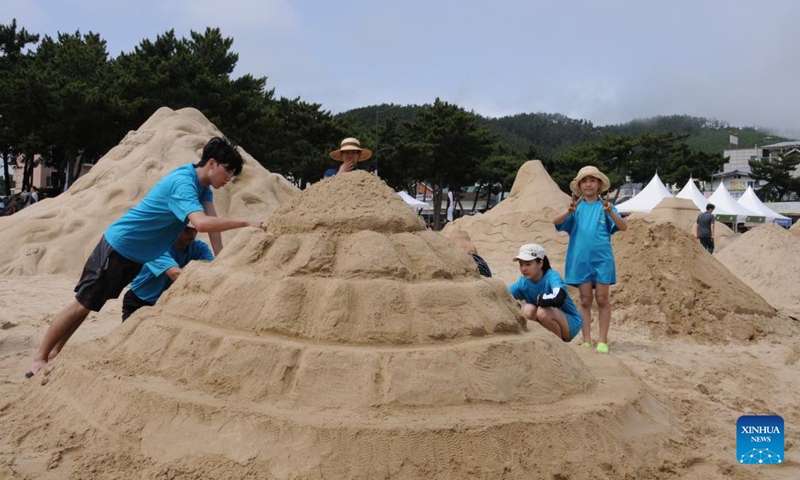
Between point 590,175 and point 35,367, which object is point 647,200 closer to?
point 590,175

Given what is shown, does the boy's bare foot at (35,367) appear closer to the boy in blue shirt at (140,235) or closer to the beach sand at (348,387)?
the boy in blue shirt at (140,235)

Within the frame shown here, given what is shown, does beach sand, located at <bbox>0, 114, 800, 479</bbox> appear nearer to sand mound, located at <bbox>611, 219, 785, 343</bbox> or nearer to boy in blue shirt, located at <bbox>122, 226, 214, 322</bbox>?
boy in blue shirt, located at <bbox>122, 226, 214, 322</bbox>

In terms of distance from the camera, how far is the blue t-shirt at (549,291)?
429cm

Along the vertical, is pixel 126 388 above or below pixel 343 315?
below

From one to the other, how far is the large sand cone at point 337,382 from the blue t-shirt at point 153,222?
1.37 feet

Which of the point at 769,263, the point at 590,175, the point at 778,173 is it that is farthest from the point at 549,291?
the point at 778,173

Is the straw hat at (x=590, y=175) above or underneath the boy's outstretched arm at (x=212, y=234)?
above

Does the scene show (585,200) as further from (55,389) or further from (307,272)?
(55,389)

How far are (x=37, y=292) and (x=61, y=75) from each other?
16.8 metres

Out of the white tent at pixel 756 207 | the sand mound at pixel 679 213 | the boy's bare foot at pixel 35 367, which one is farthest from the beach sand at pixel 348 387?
the white tent at pixel 756 207

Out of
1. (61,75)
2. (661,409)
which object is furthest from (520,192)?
(61,75)

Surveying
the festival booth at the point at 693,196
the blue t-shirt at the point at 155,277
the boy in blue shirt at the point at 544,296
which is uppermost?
the festival booth at the point at 693,196

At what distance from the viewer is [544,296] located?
4.23m

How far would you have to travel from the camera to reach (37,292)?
7.55 meters
